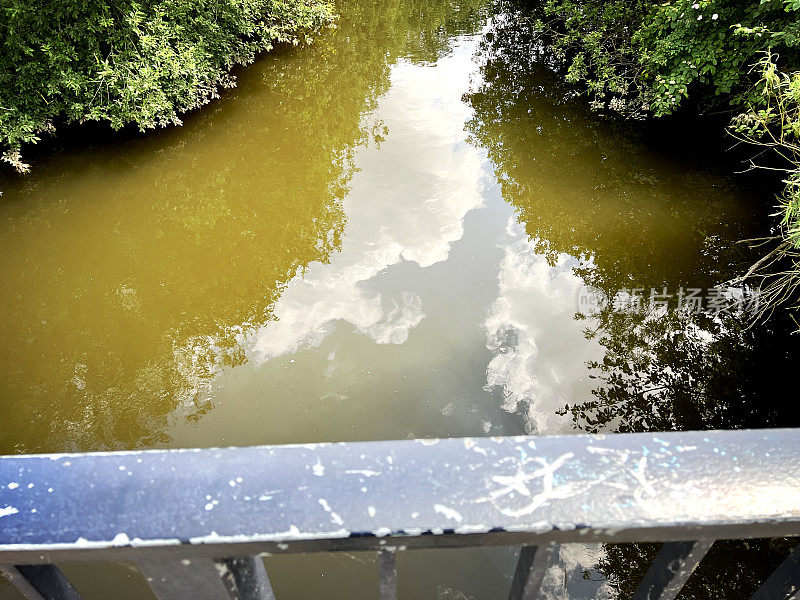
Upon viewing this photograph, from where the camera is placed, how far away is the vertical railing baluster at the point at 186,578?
0.64 metres

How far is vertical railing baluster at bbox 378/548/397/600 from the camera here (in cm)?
67

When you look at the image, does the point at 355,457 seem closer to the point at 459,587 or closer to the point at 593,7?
the point at 459,587

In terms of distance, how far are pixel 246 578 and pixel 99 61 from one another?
25.7 feet

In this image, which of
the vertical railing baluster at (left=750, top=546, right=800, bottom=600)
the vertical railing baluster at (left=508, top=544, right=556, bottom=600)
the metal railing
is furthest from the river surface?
the metal railing

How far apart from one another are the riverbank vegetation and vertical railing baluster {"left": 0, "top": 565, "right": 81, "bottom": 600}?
13.1 feet

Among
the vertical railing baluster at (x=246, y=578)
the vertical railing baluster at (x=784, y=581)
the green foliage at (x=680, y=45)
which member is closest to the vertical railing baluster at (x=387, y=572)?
the vertical railing baluster at (x=246, y=578)

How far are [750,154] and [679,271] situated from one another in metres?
2.92

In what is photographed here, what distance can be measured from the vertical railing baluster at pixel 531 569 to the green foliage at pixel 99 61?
770cm

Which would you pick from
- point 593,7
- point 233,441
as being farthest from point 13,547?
point 593,7

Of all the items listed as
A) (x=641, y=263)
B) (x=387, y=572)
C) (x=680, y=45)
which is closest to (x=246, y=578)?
(x=387, y=572)

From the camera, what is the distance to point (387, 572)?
2.32 feet

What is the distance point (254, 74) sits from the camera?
10.0 m

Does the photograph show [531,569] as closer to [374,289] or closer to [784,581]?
[784,581]

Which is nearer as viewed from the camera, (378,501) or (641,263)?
(378,501)
